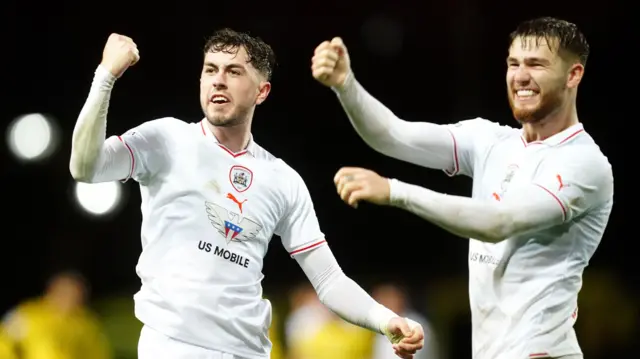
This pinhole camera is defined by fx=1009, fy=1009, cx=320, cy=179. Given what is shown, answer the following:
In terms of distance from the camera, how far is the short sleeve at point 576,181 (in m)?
3.85

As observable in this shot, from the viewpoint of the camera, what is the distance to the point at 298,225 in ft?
15.3

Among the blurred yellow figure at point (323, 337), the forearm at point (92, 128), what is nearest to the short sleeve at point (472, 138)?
the forearm at point (92, 128)

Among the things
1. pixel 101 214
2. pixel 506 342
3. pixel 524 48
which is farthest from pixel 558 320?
pixel 101 214

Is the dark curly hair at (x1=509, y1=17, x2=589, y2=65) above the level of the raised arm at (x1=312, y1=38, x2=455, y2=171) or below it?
above

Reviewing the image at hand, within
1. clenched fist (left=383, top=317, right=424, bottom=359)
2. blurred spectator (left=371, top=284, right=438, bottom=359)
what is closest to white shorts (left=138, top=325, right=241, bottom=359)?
clenched fist (left=383, top=317, right=424, bottom=359)

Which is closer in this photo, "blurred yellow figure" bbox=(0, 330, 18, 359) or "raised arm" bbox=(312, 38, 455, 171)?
"raised arm" bbox=(312, 38, 455, 171)

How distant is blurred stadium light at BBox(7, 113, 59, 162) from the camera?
12969mm

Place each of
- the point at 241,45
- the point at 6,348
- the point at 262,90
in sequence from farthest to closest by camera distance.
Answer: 1. the point at 6,348
2. the point at 262,90
3. the point at 241,45

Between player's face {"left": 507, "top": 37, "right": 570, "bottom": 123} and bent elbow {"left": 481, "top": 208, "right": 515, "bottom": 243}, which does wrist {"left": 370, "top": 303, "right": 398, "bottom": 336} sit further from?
player's face {"left": 507, "top": 37, "right": 570, "bottom": 123}

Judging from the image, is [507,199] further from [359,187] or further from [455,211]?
[359,187]

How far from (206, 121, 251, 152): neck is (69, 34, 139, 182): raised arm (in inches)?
20.7

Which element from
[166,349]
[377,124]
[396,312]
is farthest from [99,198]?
[377,124]

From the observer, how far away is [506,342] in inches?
158

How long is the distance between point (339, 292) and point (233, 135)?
863 mm
